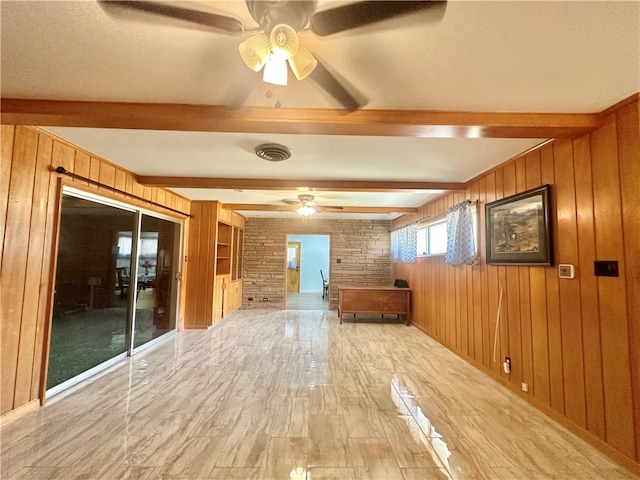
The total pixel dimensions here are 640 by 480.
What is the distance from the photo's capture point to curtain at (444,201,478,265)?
3.53 m

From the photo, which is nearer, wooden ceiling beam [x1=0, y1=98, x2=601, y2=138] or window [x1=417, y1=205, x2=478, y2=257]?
wooden ceiling beam [x1=0, y1=98, x2=601, y2=138]

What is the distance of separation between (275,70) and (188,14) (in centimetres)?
36

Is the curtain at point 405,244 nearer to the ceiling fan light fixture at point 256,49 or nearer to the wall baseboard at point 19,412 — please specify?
the ceiling fan light fixture at point 256,49

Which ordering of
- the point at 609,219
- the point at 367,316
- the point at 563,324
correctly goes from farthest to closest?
the point at 367,316
the point at 563,324
the point at 609,219

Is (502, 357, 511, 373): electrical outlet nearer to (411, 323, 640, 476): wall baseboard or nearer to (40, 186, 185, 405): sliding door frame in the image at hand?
(411, 323, 640, 476): wall baseboard

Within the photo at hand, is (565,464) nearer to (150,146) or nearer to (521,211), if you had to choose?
(521,211)

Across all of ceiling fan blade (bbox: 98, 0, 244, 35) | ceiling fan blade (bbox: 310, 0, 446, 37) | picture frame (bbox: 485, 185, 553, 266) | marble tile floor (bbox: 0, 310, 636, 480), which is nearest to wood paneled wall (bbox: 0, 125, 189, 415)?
marble tile floor (bbox: 0, 310, 636, 480)

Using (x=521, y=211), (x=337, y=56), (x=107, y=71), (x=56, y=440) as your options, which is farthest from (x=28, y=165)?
(x=521, y=211)

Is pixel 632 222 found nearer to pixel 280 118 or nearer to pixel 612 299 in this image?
pixel 612 299

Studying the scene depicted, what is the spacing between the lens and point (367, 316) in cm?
661

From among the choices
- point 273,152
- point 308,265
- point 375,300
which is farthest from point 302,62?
point 308,265

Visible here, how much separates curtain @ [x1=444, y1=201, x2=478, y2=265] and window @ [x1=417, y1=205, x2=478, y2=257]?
529 mm

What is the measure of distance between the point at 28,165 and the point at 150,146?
0.88m

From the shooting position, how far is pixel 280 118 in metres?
1.88
